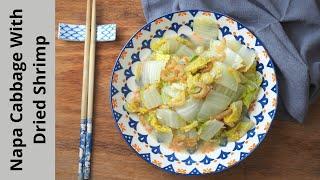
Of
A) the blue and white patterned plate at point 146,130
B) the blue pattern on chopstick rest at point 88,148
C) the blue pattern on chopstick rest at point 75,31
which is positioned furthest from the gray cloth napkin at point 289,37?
the blue pattern on chopstick rest at point 88,148

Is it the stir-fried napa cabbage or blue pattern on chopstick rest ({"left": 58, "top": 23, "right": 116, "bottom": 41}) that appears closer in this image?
the stir-fried napa cabbage

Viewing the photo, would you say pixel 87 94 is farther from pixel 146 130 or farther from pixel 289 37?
pixel 289 37

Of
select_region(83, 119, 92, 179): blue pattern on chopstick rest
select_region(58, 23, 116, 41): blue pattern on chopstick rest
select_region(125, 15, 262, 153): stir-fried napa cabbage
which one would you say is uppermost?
select_region(58, 23, 116, 41): blue pattern on chopstick rest

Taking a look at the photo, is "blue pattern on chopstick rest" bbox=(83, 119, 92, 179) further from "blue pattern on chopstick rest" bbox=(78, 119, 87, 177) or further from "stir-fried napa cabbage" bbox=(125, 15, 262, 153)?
"stir-fried napa cabbage" bbox=(125, 15, 262, 153)

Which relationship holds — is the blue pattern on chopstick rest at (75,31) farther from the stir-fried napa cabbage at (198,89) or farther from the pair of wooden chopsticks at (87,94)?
the stir-fried napa cabbage at (198,89)

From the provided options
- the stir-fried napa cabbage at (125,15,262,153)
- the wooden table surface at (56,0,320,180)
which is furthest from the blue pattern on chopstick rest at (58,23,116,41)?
the stir-fried napa cabbage at (125,15,262,153)

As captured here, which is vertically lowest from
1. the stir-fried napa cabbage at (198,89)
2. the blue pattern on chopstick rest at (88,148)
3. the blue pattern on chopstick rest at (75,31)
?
the blue pattern on chopstick rest at (88,148)
